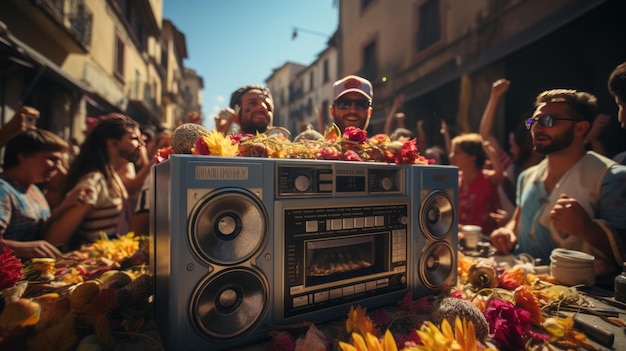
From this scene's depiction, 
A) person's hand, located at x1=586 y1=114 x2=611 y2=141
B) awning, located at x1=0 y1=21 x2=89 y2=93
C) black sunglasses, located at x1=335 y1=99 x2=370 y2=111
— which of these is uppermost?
awning, located at x1=0 y1=21 x2=89 y2=93

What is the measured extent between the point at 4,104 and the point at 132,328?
6677mm

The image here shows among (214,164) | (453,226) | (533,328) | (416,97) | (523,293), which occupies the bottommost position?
(533,328)

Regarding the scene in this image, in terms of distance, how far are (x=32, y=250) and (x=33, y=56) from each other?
198 inches

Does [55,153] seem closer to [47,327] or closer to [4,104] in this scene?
[47,327]

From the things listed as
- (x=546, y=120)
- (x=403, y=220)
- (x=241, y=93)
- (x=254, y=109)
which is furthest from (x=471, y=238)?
(x=241, y=93)

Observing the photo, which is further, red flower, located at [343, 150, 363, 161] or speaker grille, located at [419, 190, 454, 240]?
speaker grille, located at [419, 190, 454, 240]

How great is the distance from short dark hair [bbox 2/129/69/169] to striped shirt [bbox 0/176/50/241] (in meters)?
0.18

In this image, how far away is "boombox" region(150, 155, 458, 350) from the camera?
3.13 ft

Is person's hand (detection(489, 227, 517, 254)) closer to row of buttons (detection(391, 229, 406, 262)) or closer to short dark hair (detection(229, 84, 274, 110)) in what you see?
row of buttons (detection(391, 229, 406, 262))

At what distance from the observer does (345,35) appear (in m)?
11.0

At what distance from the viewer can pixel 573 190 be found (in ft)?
5.49

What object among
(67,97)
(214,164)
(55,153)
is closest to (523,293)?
(214,164)

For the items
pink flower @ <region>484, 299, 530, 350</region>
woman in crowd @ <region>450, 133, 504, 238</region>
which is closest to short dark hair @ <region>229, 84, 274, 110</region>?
pink flower @ <region>484, 299, 530, 350</region>

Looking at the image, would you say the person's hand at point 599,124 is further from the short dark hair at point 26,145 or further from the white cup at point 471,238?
the short dark hair at point 26,145
